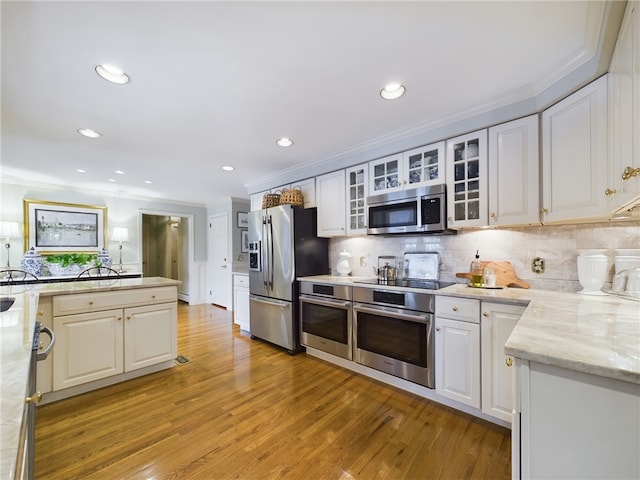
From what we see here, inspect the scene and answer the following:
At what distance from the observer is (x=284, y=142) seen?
2.71 meters

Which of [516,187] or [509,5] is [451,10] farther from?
[516,187]

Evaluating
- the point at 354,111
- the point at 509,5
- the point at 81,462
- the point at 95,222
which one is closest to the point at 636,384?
the point at 509,5

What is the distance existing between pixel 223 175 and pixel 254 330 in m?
2.25

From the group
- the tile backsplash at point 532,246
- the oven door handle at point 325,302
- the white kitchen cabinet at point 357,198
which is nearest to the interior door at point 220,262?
the oven door handle at point 325,302

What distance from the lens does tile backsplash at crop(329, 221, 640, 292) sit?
5.99 ft

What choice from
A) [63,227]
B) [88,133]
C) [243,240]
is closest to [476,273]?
[88,133]

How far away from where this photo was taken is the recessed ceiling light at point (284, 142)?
2641 mm

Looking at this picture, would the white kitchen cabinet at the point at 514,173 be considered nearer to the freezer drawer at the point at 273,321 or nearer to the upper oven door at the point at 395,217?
the upper oven door at the point at 395,217

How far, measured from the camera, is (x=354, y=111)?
2.12 metres

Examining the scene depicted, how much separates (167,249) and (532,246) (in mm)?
7714

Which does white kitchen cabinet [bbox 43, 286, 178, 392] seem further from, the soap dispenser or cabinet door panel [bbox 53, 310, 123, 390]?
the soap dispenser

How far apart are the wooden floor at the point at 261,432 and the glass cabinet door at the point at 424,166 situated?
1.88 m

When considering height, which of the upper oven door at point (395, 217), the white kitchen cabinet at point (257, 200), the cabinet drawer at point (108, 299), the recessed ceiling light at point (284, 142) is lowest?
the cabinet drawer at point (108, 299)

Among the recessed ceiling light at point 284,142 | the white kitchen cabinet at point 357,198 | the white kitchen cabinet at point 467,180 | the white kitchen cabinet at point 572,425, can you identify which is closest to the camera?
the white kitchen cabinet at point 572,425
